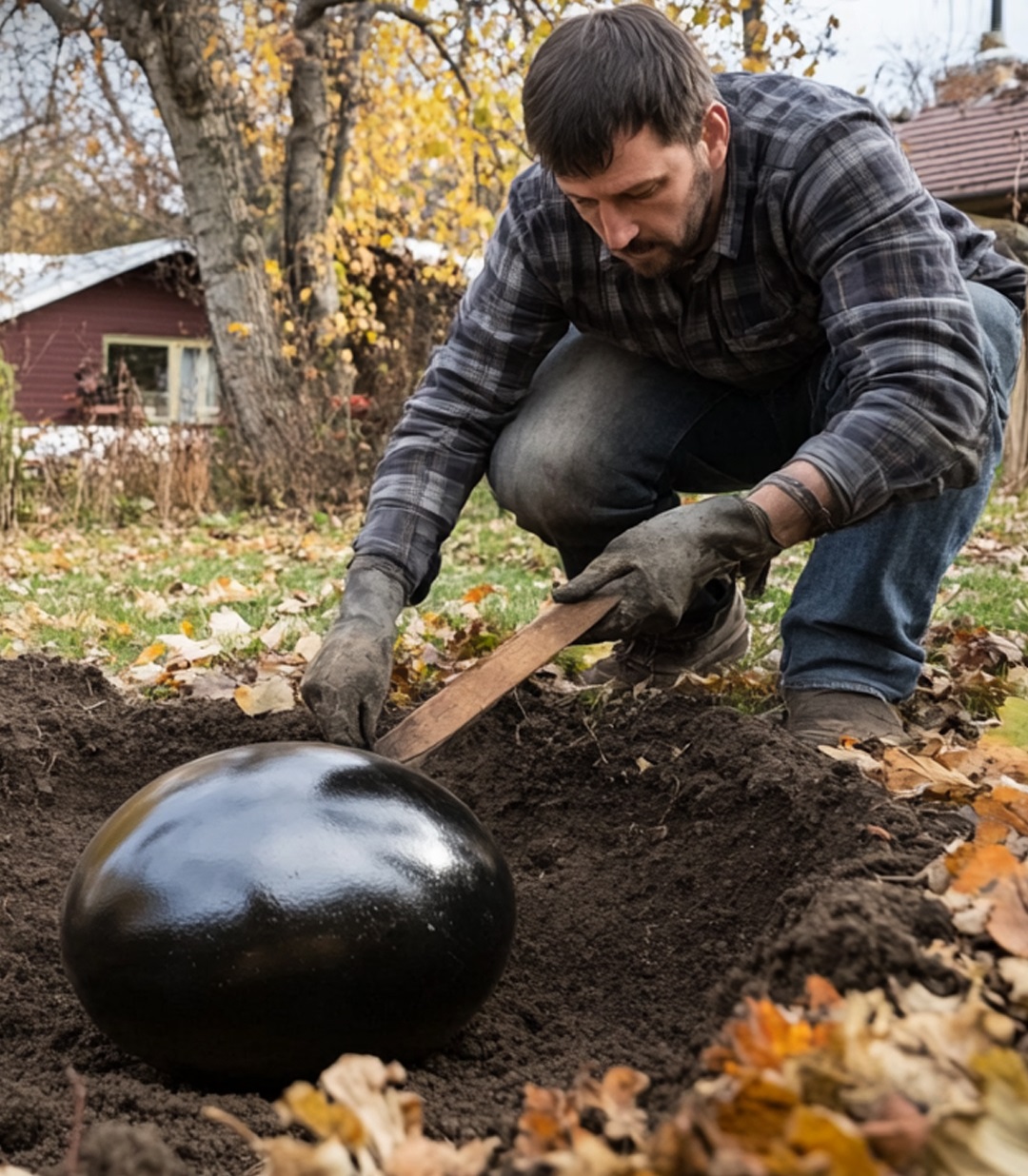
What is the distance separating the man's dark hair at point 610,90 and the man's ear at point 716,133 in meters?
0.03

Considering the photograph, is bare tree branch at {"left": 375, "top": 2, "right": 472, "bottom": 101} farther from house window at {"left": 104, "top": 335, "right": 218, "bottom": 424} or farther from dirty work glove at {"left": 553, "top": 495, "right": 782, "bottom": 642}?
house window at {"left": 104, "top": 335, "right": 218, "bottom": 424}

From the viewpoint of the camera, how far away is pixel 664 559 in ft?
8.75

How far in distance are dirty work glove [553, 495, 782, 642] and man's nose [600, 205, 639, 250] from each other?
635 mm

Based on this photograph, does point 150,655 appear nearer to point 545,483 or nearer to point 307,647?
point 307,647

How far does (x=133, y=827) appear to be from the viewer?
6.84 ft

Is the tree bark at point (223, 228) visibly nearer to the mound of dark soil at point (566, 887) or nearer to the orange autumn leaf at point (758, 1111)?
the mound of dark soil at point (566, 887)

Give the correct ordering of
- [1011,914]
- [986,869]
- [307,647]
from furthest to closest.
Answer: [307,647] < [986,869] < [1011,914]

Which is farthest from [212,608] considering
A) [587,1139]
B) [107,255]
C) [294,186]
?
[107,255]

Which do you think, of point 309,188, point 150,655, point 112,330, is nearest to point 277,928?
point 150,655

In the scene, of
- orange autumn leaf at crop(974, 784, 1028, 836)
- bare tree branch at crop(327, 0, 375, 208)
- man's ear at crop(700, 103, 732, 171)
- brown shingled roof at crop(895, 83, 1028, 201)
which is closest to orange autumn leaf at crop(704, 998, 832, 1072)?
orange autumn leaf at crop(974, 784, 1028, 836)

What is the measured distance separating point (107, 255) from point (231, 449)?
18.3m

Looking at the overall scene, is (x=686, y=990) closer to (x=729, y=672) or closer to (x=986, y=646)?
(x=729, y=672)

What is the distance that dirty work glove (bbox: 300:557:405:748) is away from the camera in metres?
2.66

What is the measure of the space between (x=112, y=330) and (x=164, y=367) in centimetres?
163
